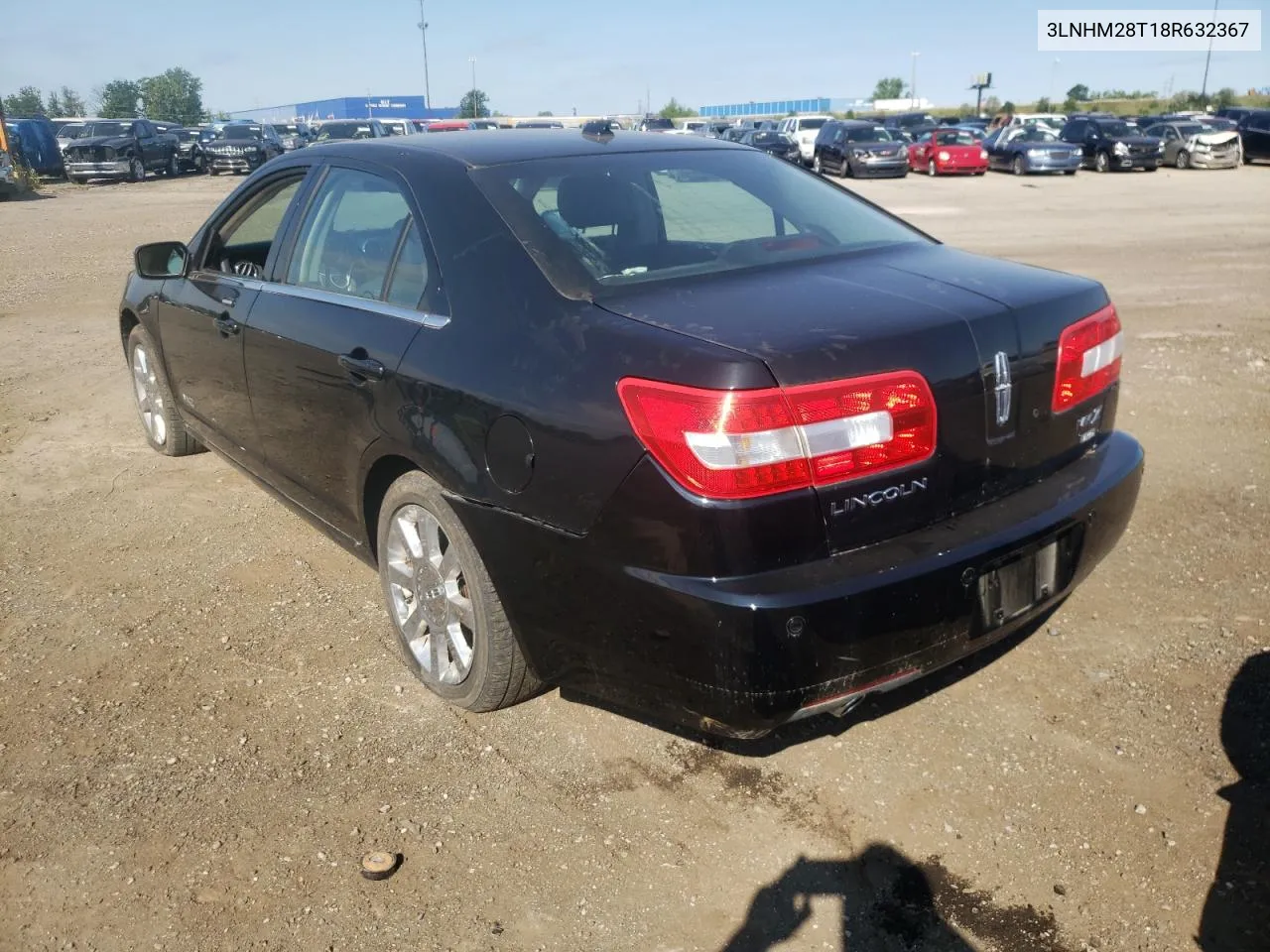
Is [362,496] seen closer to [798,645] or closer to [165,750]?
[165,750]

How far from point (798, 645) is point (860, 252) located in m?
1.42

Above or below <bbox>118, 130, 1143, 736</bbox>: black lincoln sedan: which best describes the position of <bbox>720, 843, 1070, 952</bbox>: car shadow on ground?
below

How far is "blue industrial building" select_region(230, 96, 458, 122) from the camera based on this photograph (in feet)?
242

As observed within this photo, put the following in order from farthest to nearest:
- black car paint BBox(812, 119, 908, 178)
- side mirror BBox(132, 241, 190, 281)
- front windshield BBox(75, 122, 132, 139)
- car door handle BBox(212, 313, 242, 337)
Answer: front windshield BBox(75, 122, 132, 139), black car paint BBox(812, 119, 908, 178), side mirror BBox(132, 241, 190, 281), car door handle BBox(212, 313, 242, 337)

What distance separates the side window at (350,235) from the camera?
130 inches

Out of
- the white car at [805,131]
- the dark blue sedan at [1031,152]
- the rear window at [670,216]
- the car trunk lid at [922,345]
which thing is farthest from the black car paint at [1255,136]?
the car trunk lid at [922,345]

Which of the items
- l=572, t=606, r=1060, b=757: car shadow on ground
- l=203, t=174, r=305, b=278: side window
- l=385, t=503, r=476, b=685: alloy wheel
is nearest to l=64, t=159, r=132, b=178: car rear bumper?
l=203, t=174, r=305, b=278: side window

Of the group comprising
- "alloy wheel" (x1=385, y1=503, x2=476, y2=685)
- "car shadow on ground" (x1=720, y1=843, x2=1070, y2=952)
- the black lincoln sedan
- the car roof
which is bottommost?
"car shadow on ground" (x1=720, y1=843, x2=1070, y2=952)

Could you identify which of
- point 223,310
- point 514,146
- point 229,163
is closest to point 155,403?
point 223,310

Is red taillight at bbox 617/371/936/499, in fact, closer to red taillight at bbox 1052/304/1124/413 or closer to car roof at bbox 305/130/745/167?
red taillight at bbox 1052/304/1124/413

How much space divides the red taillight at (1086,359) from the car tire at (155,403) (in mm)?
4095

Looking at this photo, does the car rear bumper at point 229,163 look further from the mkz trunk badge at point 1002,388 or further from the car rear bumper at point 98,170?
the mkz trunk badge at point 1002,388

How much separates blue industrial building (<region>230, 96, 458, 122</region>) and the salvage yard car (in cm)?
3212

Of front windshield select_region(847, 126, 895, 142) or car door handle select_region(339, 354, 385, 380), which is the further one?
front windshield select_region(847, 126, 895, 142)
